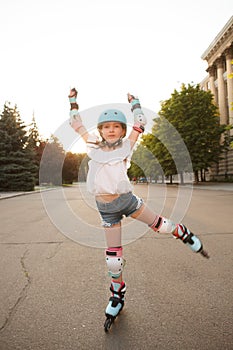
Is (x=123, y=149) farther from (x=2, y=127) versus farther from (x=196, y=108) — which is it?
(x=196, y=108)

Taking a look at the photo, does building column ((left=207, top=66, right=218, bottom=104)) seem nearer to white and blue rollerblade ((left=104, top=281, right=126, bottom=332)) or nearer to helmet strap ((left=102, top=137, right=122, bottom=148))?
helmet strap ((left=102, top=137, right=122, bottom=148))

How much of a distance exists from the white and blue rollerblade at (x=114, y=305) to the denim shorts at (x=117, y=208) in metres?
0.57

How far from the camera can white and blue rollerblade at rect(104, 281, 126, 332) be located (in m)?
2.53

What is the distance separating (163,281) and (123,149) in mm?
1765

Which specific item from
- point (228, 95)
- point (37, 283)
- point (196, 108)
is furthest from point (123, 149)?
point (228, 95)

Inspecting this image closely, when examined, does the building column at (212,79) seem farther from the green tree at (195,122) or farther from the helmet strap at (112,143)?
the helmet strap at (112,143)

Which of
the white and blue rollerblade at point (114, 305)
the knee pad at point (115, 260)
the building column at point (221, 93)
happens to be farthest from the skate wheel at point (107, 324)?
the building column at point (221, 93)

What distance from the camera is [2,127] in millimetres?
32750

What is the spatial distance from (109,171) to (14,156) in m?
31.4

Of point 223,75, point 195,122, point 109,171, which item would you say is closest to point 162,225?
point 109,171

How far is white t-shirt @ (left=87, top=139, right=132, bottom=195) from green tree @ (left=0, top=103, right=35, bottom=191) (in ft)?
99.4

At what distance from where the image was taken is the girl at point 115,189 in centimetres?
268

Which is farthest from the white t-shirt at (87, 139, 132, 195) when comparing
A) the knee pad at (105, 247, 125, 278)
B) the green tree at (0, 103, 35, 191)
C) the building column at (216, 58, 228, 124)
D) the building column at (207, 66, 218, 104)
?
the building column at (207, 66, 218, 104)

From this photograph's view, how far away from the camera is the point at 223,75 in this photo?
45344mm
